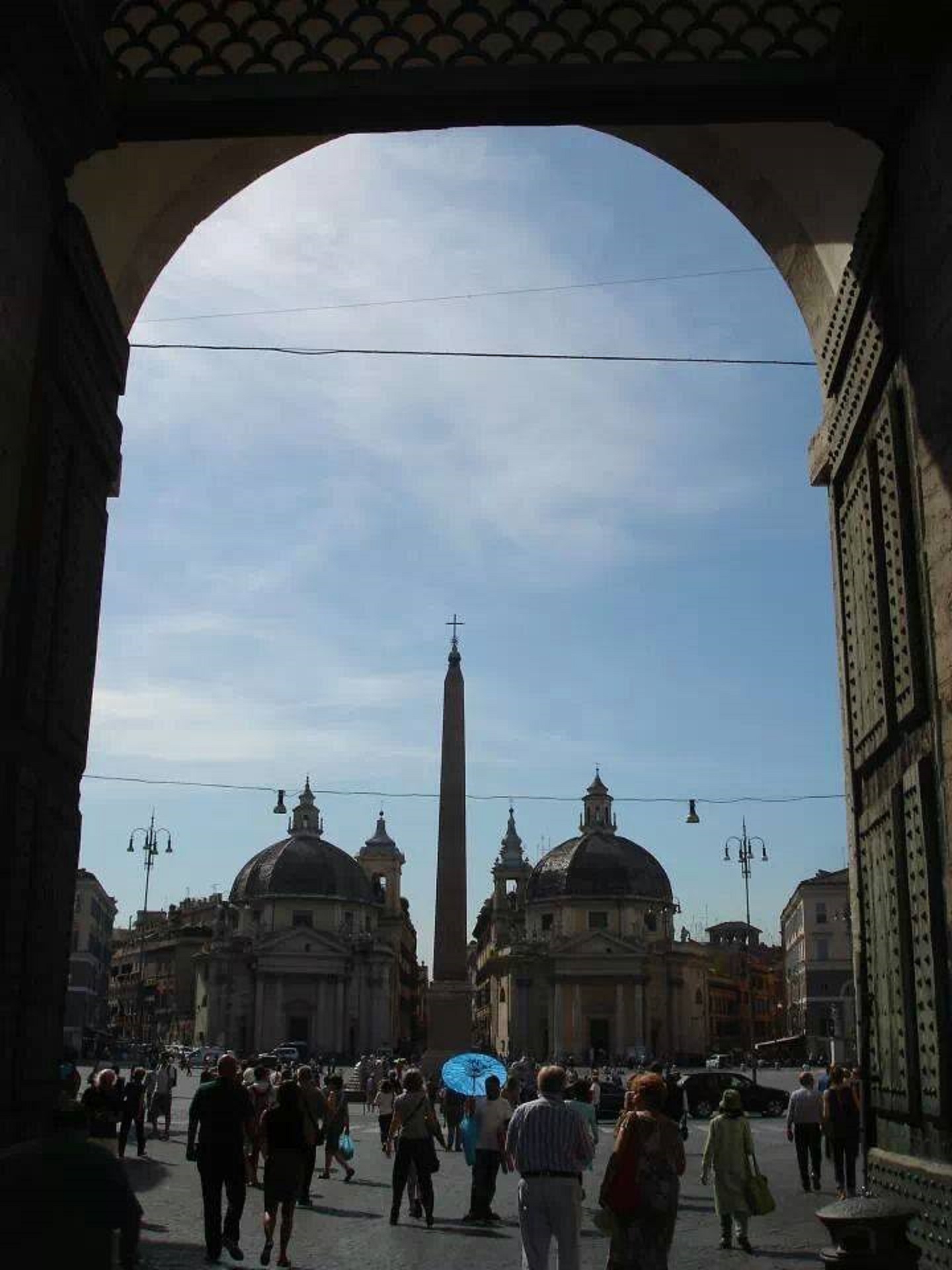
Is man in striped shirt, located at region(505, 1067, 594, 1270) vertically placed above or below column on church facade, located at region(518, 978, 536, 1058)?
below

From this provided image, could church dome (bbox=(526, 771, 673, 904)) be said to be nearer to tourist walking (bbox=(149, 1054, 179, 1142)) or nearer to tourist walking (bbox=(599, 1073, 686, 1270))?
tourist walking (bbox=(149, 1054, 179, 1142))

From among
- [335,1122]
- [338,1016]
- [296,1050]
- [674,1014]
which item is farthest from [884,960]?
[674,1014]

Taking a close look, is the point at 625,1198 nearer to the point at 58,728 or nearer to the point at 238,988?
the point at 58,728

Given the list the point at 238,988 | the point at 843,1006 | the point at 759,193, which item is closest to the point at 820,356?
the point at 759,193

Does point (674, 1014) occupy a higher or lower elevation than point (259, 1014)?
higher

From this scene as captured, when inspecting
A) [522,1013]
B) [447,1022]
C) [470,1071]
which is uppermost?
[522,1013]

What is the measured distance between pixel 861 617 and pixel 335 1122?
11991 mm

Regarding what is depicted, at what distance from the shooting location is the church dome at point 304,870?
10288cm

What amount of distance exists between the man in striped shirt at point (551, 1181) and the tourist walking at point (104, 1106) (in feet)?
15.4

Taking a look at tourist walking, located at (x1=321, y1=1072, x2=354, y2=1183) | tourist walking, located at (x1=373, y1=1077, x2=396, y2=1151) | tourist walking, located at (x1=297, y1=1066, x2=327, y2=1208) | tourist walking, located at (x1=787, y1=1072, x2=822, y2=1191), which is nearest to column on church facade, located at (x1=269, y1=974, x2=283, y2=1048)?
tourist walking, located at (x1=373, y1=1077, x2=396, y2=1151)

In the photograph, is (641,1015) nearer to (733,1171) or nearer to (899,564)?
(733,1171)

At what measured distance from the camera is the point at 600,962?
9788cm

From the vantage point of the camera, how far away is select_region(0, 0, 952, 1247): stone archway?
712 cm

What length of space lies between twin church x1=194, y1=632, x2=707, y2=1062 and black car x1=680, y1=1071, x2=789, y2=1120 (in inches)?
2161
